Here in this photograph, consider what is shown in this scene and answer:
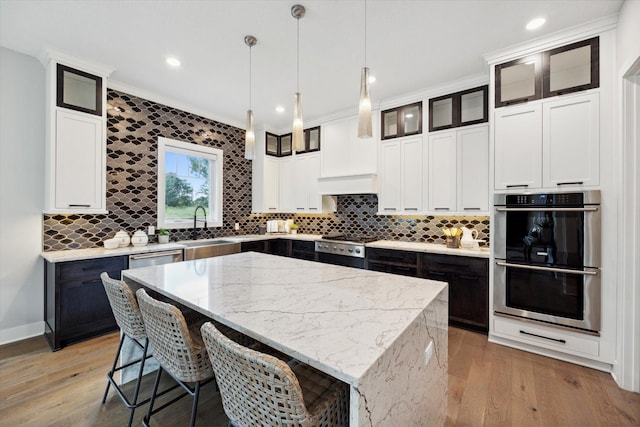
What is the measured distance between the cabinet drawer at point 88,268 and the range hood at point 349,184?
273 cm

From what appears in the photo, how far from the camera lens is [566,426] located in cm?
163

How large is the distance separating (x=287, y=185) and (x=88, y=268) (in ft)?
9.79

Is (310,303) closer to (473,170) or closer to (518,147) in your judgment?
(518,147)

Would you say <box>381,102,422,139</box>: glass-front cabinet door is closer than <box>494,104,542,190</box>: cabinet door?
No

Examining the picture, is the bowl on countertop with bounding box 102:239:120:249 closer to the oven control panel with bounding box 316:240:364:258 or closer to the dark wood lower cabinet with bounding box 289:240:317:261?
the dark wood lower cabinet with bounding box 289:240:317:261

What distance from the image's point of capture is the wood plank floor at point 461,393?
1686 millimetres

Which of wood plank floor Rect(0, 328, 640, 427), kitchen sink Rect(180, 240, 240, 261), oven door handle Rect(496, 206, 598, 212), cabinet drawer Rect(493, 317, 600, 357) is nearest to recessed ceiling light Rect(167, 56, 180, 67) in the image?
kitchen sink Rect(180, 240, 240, 261)

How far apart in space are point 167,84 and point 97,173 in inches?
51.8

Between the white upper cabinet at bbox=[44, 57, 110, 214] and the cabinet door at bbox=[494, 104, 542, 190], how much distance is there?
4.12m

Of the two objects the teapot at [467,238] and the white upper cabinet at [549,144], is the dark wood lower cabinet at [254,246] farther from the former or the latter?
the white upper cabinet at [549,144]

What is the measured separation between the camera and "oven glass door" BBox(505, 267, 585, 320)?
2.24 metres

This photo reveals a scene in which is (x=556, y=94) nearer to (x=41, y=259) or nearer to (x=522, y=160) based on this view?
(x=522, y=160)

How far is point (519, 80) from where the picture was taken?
2557 mm

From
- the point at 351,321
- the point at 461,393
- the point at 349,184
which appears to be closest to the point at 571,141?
the point at 461,393
